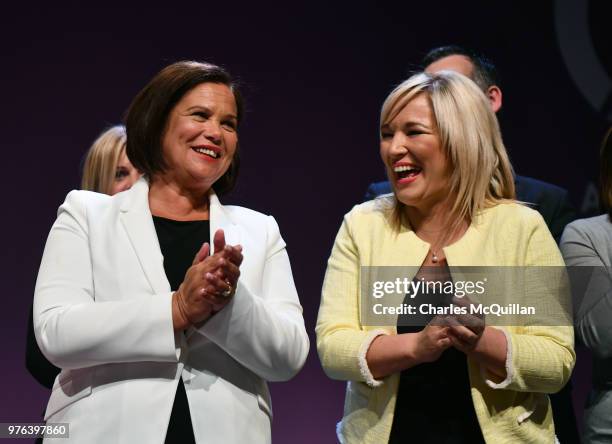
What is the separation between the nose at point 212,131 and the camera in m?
2.22

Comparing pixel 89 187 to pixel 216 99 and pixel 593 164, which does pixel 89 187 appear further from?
pixel 593 164

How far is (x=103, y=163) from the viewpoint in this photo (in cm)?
313

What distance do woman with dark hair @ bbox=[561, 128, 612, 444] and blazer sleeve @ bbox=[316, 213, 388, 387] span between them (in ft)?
2.09

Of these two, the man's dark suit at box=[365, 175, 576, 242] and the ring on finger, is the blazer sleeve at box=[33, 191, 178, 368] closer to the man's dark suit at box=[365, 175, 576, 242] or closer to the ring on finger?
the ring on finger

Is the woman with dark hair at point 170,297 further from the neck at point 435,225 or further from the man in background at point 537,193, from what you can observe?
the man in background at point 537,193

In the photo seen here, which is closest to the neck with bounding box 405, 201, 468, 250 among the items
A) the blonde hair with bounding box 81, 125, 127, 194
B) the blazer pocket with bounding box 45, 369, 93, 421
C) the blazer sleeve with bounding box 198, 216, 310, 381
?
the blazer sleeve with bounding box 198, 216, 310, 381

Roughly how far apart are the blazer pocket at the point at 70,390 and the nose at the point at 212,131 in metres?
0.67

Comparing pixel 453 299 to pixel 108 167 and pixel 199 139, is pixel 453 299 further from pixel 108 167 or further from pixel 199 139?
pixel 108 167

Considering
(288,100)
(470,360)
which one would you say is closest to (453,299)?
(470,360)

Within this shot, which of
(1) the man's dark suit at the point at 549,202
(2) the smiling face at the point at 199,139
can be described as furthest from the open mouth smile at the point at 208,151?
(1) the man's dark suit at the point at 549,202

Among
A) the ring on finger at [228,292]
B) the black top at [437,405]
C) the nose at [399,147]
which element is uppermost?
the nose at [399,147]

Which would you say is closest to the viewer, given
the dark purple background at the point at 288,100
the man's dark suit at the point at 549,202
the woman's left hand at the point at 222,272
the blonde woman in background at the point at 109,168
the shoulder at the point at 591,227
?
the woman's left hand at the point at 222,272

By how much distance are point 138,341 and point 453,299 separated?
27.9 inches

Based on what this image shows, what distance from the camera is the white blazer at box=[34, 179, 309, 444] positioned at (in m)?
1.89
